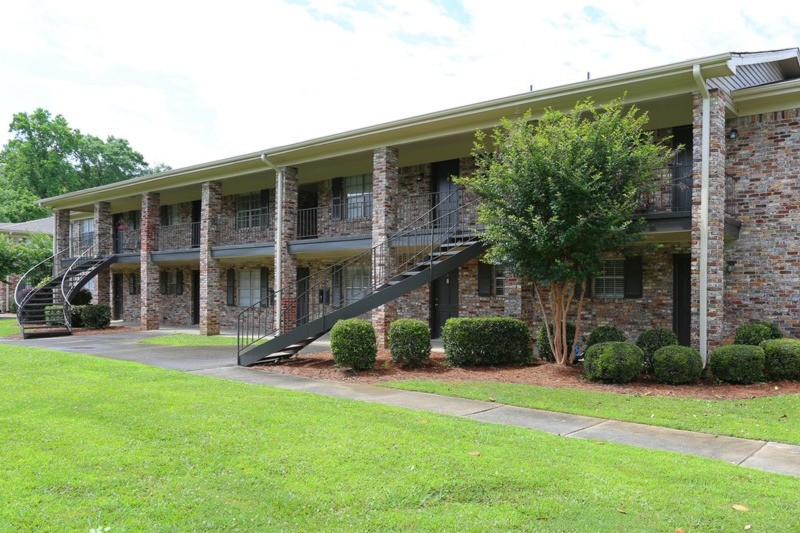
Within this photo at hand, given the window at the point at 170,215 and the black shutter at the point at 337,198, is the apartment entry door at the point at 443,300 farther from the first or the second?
the window at the point at 170,215

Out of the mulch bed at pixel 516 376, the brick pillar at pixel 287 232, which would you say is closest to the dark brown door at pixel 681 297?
the mulch bed at pixel 516 376

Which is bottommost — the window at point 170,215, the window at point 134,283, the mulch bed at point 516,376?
the mulch bed at point 516,376

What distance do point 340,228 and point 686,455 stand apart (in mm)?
14410

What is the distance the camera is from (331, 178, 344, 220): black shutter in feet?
62.2

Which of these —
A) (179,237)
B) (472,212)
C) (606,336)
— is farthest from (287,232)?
(606,336)

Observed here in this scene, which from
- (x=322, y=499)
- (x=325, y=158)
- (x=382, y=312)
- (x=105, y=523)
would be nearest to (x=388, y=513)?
(x=322, y=499)

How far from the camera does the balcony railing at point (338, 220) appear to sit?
18312mm

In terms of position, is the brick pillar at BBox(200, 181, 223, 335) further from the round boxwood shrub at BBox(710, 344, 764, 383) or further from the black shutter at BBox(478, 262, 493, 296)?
the round boxwood shrub at BBox(710, 344, 764, 383)

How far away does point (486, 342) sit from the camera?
1155 centimetres

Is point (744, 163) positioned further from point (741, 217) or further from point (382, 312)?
point (382, 312)

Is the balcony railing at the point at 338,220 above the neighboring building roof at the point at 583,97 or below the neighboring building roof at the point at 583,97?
below

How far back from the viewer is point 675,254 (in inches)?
504

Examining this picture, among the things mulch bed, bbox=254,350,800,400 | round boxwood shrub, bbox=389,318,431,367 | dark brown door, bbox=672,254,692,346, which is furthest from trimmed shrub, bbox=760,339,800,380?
round boxwood shrub, bbox=389,318,431,367

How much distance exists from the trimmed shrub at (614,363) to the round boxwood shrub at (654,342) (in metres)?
0.42
